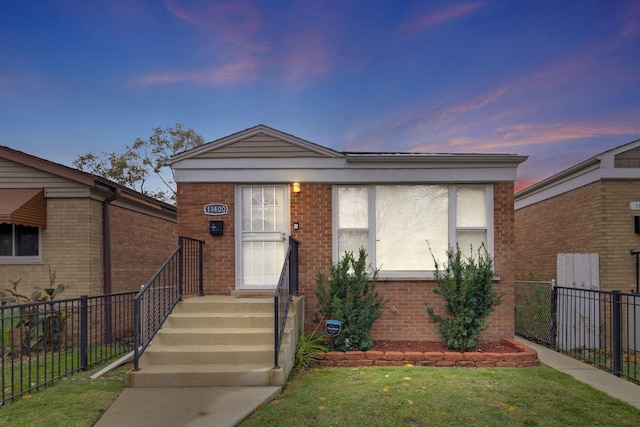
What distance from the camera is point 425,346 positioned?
6164 mm

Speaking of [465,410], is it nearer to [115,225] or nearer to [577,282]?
[577,282]

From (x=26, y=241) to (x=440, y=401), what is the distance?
8.50m

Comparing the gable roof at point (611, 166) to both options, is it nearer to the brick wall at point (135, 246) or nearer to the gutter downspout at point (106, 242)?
the gutter downspout at point (106, 242)

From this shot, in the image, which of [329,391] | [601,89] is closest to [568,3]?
[601,89]

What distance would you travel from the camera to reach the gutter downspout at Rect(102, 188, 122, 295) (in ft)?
26.7

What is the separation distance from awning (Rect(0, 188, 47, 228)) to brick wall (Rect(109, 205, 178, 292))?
4.27 feet

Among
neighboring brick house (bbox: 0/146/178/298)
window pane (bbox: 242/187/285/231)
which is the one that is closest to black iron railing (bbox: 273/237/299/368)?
window pane (bbox: 242/187/285/231)

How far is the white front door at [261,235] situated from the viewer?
6.79 m

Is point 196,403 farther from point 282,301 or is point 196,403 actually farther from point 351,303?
point 351,303

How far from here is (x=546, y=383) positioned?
184 inches

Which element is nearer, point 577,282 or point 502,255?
point 502,255

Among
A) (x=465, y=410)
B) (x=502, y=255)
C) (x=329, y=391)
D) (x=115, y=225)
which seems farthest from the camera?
(x=115, y=225)

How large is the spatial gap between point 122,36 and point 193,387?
10256 millimetres

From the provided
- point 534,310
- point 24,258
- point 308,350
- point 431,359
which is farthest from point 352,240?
point 24,258
